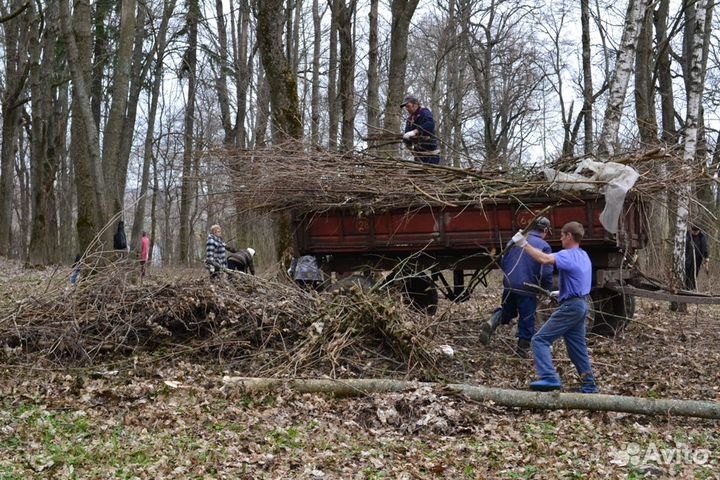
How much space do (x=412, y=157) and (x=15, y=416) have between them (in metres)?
7.24

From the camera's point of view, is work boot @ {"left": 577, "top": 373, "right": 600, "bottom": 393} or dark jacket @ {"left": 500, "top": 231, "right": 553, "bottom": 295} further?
dark jacket @ {"left": 500, "top": 231, "right": 553, "bottom": 295}

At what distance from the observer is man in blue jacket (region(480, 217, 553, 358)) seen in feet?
30.9

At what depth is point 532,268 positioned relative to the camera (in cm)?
957

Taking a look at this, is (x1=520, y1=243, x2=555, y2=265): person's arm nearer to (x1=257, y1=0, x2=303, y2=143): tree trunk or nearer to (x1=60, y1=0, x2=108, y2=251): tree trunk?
(x1=257, y1=0, x2=303, y2=143): tree trunk

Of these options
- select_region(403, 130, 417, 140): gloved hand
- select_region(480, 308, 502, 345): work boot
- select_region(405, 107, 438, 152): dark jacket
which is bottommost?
select_region(480, 308, 502, 345): work boot

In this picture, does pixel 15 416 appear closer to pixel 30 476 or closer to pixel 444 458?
pixel 30 476

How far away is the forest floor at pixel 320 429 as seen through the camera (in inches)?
222

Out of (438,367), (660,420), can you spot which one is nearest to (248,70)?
(438,367)

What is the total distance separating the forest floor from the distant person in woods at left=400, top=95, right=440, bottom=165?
3.58 metres

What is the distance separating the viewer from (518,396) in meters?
7.23

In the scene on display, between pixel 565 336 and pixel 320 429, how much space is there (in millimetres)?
2596

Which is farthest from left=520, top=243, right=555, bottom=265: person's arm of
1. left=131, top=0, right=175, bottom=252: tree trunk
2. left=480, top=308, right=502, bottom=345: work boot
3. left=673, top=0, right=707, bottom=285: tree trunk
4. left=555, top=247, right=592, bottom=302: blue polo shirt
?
left=131, top=0, right=175, bottom=252: tree trunk

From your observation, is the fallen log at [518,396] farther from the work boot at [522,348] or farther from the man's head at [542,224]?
the man's head at [542,224]

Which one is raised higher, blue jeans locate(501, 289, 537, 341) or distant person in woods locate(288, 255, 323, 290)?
distant person in woods locate(288, 255, 323, 290)
